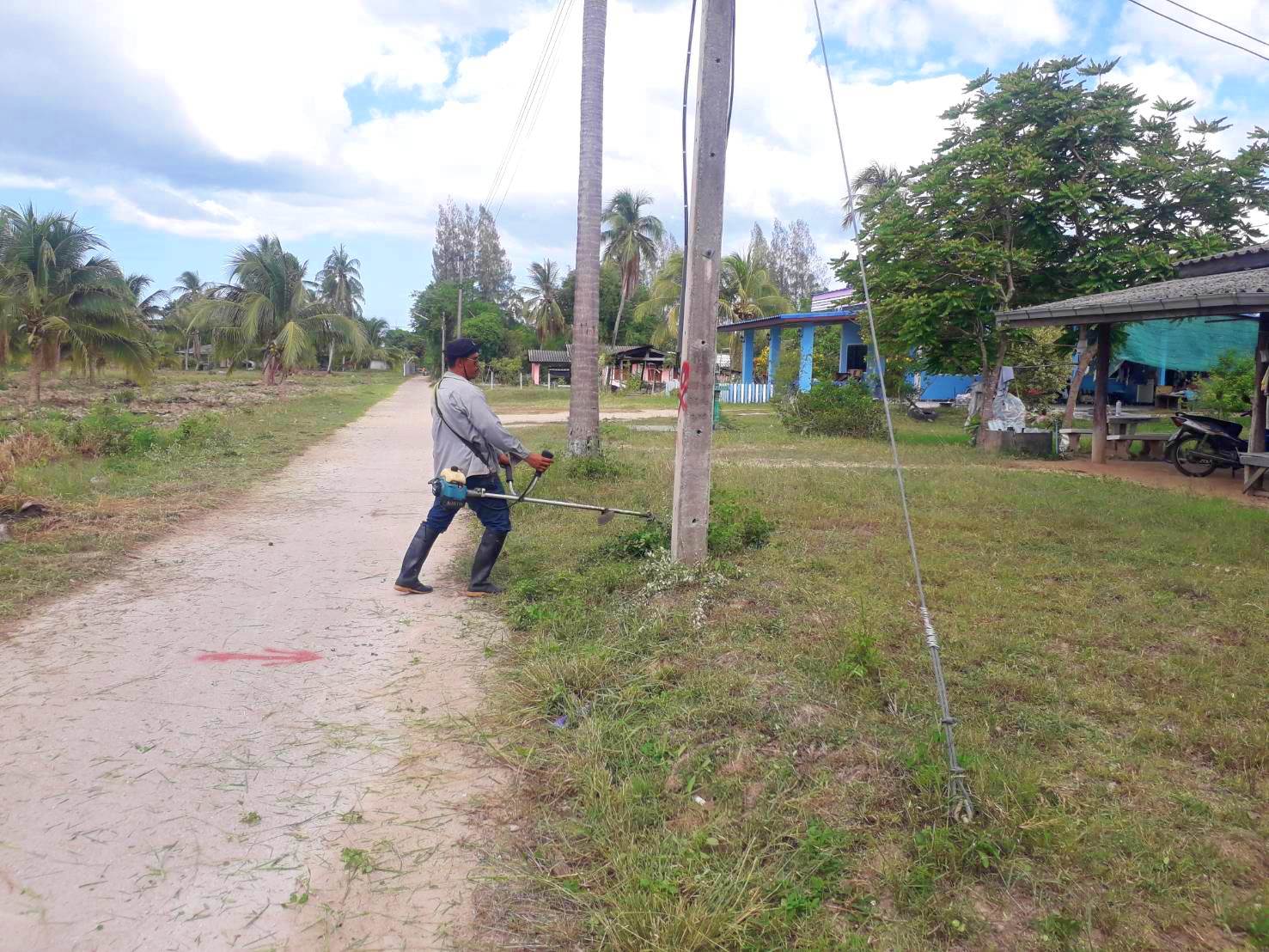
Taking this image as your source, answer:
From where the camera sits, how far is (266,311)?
106ft

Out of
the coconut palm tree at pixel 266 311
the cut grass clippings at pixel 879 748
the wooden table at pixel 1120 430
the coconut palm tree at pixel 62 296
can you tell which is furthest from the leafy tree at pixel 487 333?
the cut grass clippings at pixel 879 748

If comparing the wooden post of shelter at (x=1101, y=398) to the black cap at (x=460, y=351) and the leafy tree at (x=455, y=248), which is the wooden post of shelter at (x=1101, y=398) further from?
the leafy tree at (x=455, y=248)

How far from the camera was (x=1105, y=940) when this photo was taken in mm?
2547

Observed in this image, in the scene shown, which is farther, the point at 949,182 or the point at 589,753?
the point at 949,182

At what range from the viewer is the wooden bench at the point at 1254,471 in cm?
1051

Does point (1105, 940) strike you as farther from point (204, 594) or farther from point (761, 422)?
point (761, 422)

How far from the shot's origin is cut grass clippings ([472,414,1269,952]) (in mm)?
2701

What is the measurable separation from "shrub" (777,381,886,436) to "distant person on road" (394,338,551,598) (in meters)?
12.6

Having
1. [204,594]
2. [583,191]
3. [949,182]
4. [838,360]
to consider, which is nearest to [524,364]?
[838,360]

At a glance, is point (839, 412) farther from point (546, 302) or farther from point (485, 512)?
point (546, 302)

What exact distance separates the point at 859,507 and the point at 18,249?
22148 mm

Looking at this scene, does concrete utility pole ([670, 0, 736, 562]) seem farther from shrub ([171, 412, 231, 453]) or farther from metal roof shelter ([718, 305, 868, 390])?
metal roof shelter ([718, 305, 868, 390])

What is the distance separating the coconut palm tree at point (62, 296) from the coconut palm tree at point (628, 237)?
30999 mm

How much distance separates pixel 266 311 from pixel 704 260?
29.8 m
